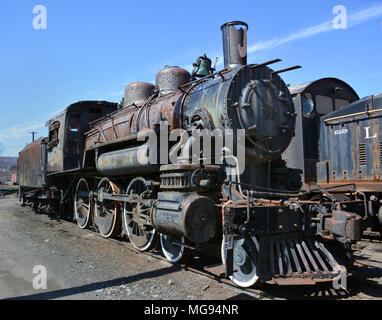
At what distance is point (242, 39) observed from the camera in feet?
20.3

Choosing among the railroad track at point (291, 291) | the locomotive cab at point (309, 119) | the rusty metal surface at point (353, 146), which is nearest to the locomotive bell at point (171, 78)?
the locomotive cab at point (309, 119)

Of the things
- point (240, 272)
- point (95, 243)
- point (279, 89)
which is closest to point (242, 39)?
point (279, 89)

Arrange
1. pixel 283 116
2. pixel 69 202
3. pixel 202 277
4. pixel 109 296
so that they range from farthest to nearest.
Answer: pixel 69 202 → pixel 283 116 → pixel 202 277 → pixel 109 296

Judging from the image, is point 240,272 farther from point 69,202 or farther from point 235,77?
point 69,202

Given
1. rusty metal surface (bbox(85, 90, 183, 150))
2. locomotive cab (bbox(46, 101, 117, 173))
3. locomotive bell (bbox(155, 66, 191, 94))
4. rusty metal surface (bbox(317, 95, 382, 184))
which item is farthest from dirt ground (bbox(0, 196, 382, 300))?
locomotive bell (bbox(155, 66, 191, 94))

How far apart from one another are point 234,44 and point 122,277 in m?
4.38

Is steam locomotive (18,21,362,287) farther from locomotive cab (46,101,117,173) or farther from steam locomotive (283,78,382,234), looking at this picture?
steam locomotive (283,78,382,234)

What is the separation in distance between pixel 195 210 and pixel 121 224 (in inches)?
156

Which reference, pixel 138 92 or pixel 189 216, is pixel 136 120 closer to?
pixel 138 92

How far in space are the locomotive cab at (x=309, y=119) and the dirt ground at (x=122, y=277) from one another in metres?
2.39

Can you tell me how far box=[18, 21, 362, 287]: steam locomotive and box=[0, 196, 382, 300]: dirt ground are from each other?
0.30 metres

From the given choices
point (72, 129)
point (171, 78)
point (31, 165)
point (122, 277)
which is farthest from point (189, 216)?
point (31, 165)

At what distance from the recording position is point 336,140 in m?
9.01

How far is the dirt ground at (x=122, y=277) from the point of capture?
4.43 metres
